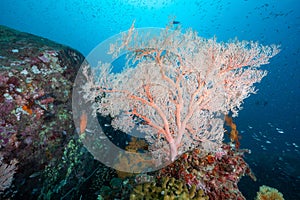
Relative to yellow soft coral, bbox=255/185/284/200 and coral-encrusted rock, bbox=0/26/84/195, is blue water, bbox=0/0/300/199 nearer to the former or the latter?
coral-encrusted rock, bbox=0/26/84/195

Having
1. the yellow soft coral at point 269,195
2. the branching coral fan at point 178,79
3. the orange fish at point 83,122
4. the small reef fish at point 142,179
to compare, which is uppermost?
the branching coral fan at point 178,79

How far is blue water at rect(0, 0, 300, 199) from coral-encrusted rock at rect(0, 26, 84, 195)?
2.89m

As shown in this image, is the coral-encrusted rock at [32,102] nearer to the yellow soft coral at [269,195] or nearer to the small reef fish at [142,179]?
the small reef fish at [142,179]

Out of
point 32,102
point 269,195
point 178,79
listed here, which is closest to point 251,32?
point 269,195

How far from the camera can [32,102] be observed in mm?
3305

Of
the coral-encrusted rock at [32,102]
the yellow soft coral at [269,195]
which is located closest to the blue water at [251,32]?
the coral-encrusted rock at [32,102]

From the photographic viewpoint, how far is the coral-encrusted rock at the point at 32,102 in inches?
116

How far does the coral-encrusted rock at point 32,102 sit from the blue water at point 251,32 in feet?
9.48

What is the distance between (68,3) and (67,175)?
170 meters

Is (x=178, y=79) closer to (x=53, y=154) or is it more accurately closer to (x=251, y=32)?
(x=53, y=154)

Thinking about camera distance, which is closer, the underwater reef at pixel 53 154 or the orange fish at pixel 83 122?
the underwater reef at pixel 53 154

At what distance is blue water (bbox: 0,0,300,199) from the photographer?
501 inches

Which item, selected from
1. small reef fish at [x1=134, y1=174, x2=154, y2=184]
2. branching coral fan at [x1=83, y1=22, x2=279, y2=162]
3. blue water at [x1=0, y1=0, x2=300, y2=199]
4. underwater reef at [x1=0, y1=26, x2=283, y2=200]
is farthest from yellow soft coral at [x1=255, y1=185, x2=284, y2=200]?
blue water at [x1=0, y1=0, x2=300, y2=199]

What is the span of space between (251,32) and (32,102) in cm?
8355
